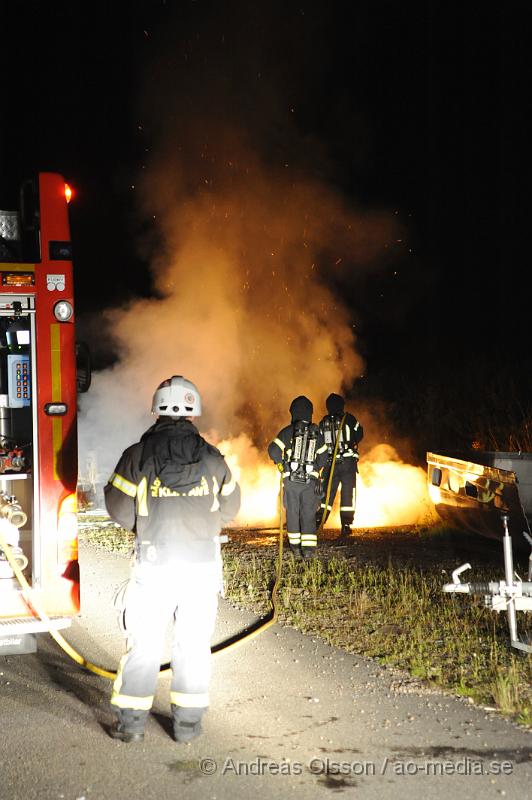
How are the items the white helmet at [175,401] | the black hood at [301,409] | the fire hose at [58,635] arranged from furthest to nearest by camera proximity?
1. the black hood at [301,409]
2. the fire hose at [58,635]
3. the white helmet at [175,401]

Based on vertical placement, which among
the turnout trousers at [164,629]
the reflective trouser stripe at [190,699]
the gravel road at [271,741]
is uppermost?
the turnout trousers at [164,629]

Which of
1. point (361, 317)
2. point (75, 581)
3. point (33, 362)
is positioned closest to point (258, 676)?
point (75, 581)

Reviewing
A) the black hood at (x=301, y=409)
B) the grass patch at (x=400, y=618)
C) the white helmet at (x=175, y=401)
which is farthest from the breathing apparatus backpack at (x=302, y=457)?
the white helmet at (x=175, y=401)

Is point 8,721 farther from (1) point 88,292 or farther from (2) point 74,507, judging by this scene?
(1) point 88,292

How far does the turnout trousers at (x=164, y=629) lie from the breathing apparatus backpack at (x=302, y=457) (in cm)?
524

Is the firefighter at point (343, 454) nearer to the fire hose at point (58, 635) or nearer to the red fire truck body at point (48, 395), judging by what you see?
the fire hose at point (58, 635)

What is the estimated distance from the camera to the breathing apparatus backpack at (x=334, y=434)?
11.2 meters

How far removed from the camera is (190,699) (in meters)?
4.37

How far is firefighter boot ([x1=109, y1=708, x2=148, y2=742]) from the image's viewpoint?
4.34 meters

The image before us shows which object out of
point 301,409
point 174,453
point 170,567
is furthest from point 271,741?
point 301,409

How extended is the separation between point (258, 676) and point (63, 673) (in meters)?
1.20

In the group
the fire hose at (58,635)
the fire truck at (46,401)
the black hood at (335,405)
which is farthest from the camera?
the black hood at (335,405)

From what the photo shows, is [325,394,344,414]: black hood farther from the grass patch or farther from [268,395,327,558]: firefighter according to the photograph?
the grass patch

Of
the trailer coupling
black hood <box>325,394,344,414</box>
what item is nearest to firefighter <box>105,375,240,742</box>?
the trailer coupling
